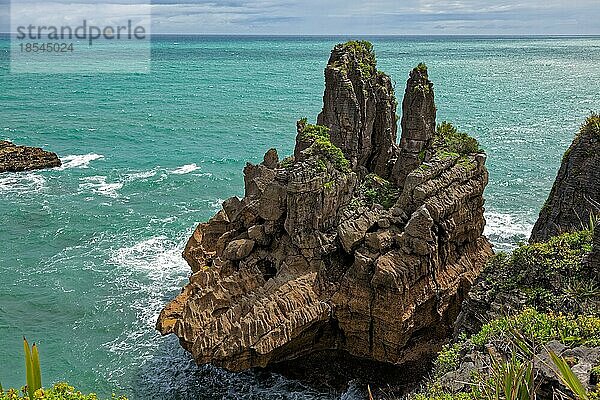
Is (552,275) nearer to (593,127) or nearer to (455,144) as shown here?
(455,144)

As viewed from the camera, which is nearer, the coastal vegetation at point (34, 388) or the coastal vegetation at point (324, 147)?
the coastal vegetation at point (34, 388)

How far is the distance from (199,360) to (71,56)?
513 ft

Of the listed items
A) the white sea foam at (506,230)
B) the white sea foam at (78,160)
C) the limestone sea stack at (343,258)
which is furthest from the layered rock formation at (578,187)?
A: the white sea foam at (78,160)

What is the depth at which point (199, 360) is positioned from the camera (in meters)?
17.4

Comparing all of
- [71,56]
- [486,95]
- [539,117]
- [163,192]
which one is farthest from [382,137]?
[71,56]

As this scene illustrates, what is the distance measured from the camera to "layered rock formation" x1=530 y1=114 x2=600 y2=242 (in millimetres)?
20781

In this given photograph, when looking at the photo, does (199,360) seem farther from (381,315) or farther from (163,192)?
(163,192)

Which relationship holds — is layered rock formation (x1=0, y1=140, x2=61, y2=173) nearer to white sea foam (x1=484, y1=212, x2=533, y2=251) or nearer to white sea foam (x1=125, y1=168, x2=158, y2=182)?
white sea foam (x1=125, y1=168, x2=158, y2=182)

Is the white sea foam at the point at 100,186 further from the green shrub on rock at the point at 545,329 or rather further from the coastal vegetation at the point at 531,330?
the green shrub on rock at the point at 545,329

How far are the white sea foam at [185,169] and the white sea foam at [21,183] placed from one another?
349 inches

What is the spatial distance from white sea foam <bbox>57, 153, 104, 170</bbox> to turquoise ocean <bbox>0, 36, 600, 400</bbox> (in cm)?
16

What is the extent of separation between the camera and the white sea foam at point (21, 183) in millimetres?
40375

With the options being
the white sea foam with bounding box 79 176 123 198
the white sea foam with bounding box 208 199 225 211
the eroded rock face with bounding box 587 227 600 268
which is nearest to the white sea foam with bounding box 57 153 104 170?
the white sea foam with bounding box 79 176 123 198

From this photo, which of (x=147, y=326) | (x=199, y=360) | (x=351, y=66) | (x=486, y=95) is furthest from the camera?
(x=486, y=95)
